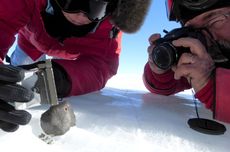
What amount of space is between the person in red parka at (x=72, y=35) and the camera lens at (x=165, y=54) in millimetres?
Answer: 329

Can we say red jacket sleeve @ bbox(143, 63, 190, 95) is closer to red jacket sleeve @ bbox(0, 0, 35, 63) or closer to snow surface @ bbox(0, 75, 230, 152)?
snow surface @ bbox(0, 75, 230, 152)

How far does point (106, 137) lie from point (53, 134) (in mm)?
136

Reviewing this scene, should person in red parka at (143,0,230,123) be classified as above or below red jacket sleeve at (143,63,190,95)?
above

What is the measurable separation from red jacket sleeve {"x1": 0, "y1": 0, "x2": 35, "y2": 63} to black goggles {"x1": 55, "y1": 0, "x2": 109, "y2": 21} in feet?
0.46

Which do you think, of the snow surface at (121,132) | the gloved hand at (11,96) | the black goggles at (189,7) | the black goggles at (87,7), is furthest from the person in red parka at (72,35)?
the gloved hand at (11,96)

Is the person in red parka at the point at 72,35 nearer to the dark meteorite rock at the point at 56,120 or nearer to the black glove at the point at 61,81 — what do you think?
the black glove at the point at 61,81

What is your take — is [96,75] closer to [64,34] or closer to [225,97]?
[64,34]

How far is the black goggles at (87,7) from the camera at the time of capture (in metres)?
1.23

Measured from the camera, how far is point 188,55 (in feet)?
Answer: 3.39

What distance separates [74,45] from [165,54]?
2.11 ft

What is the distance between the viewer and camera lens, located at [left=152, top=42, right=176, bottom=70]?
1.03m

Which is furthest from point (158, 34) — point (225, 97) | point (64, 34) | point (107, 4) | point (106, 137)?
point (106, 137)

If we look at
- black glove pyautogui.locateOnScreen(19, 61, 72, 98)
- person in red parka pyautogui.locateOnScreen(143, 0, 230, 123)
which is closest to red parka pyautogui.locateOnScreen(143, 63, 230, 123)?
person in red parka pyautogui.locateOnScreen(143, 0, 230, 123)

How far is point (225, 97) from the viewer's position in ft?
3.18
